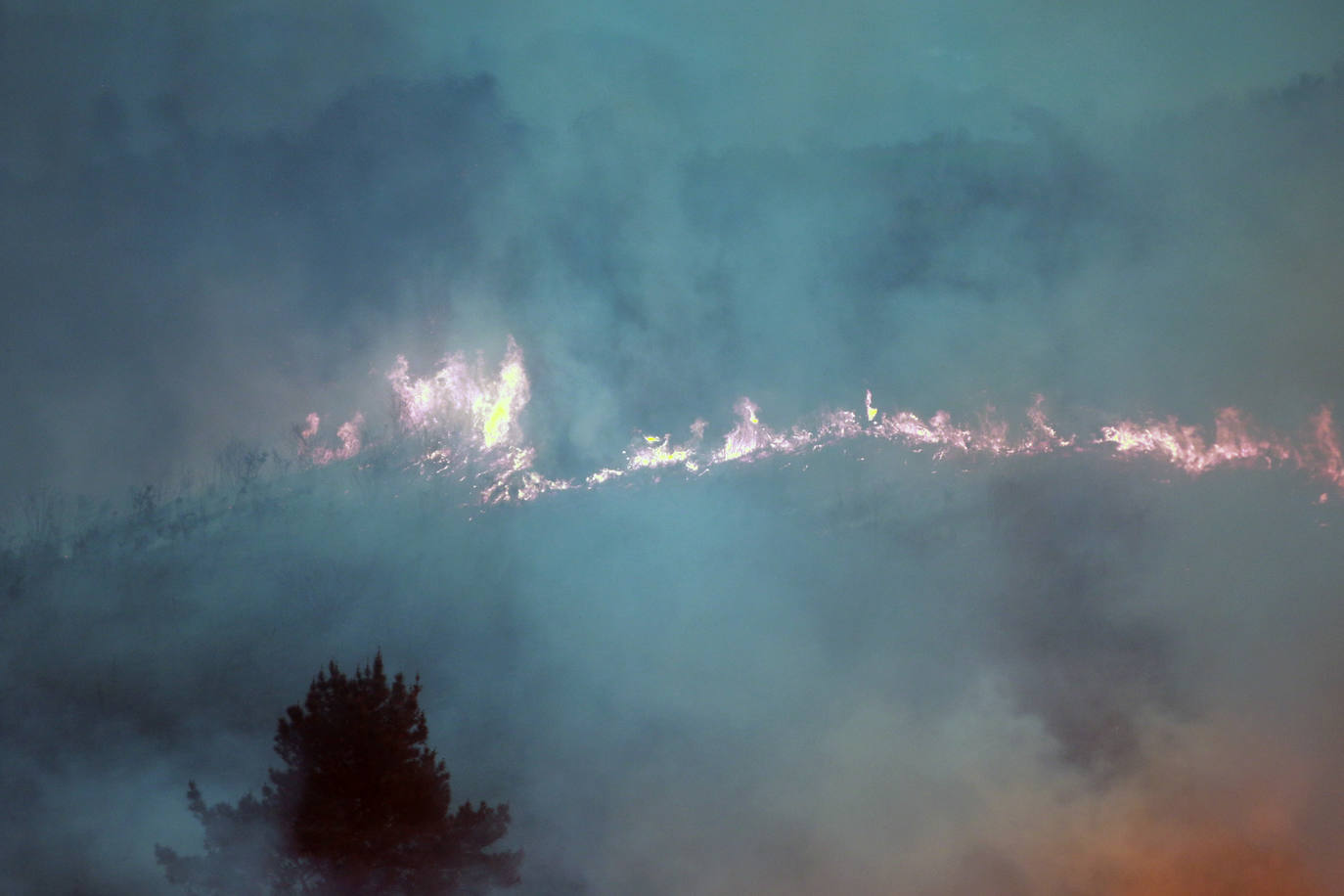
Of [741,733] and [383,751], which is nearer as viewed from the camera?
[383,751]

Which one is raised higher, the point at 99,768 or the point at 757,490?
the point at 757,490

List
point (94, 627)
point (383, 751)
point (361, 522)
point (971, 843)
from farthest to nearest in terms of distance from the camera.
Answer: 1. point (361, 522)
2. point (94, 627)
3. point (971, 843)
4. point (383, 751)

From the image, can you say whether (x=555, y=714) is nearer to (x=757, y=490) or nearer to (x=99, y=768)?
(x=757, y=490)

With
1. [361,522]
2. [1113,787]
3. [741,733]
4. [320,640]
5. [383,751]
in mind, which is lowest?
[383,751]

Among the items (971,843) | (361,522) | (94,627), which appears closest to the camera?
(971,843)

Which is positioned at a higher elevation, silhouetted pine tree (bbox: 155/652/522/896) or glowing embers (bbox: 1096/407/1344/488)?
glowing embers (bbox: 1096/407/1344/488)

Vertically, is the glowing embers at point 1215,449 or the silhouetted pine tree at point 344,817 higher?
the glowing embers at point 1215,449

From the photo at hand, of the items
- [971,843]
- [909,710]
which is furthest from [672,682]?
[971,843]

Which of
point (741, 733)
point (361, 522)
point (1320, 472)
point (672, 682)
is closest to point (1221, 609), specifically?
point (1320, 472)
